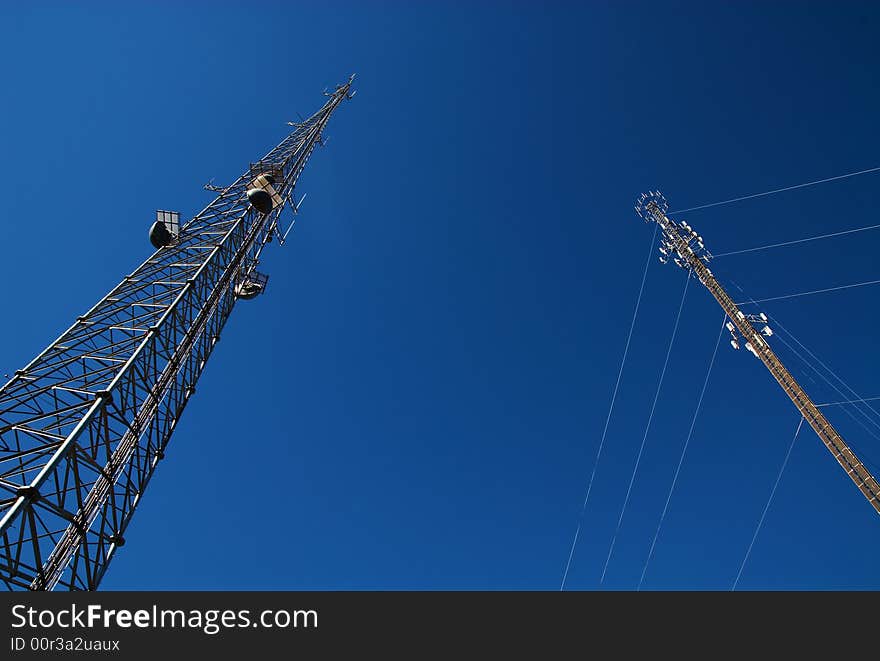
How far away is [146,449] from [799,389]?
27.5 metres

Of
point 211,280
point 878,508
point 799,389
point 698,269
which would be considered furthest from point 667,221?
point 211,280

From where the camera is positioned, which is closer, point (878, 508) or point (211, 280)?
point (211, 280)

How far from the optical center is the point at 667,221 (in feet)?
98.5

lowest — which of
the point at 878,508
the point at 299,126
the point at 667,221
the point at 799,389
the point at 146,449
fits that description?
the point at 878,508

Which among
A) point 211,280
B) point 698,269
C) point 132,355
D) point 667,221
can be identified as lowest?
point 132,355

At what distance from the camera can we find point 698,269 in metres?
28.0

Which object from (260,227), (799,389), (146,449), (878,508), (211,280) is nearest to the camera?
(146,449)
